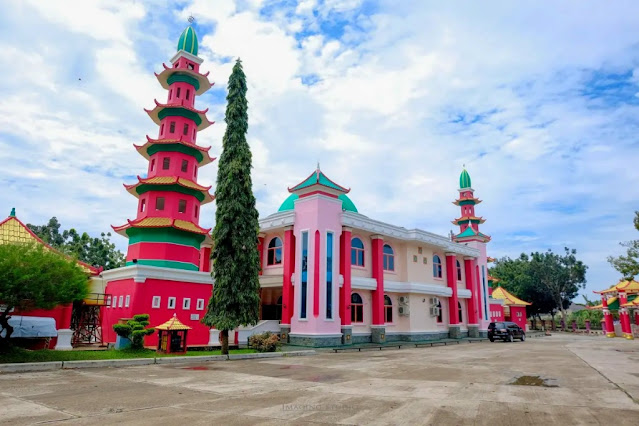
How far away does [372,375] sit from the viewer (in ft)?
41.9

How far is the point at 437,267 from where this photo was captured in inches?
1375

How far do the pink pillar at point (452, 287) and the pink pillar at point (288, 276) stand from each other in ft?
51.7

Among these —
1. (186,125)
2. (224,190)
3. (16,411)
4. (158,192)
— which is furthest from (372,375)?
(186,125)

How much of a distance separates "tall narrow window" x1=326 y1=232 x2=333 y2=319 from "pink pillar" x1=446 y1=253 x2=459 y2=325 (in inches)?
573

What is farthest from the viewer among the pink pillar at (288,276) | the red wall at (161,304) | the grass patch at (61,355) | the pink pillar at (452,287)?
the pink pillar at (452,287)

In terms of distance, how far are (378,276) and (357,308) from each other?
8.98 feet

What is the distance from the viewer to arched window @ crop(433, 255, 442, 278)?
34.6 metres

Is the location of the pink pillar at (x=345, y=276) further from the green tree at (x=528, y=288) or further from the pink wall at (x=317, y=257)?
the green tree at (x=528, y=288)

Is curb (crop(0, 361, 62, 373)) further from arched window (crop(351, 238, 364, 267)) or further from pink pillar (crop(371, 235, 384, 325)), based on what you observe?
pink pillar (crop(371, 235, 384, 325))

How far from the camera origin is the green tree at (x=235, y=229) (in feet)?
62.6

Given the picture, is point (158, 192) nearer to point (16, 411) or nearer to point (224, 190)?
point (224, 190)

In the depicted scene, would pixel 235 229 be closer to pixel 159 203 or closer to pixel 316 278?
pixel 316 278

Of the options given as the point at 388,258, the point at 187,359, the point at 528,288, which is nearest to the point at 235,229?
the point at 187,359

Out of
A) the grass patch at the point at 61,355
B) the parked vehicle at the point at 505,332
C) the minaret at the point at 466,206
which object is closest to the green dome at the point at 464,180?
the minaret at the point at 466,206
